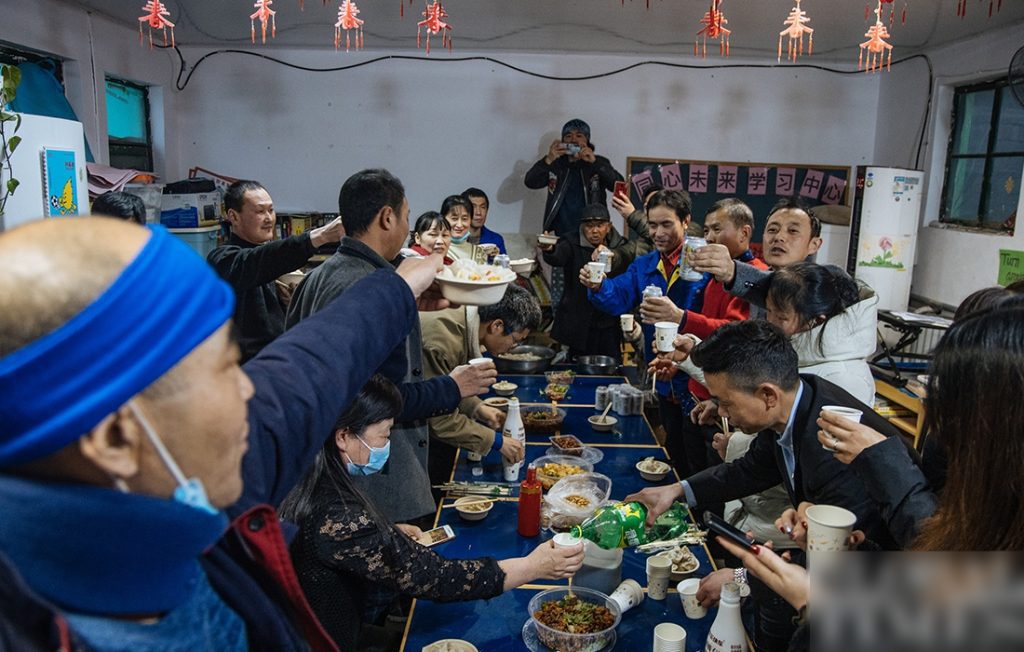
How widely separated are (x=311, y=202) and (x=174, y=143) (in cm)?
142

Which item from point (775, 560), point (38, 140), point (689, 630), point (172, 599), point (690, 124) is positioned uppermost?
point (690, 124)

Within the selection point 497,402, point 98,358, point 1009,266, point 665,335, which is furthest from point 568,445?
point 1009,266

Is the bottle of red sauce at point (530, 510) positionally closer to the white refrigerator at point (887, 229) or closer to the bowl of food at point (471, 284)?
the bowl of food at point (471, 284)

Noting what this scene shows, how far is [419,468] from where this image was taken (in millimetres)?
2568

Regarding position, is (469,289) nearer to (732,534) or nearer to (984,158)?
(732,534)

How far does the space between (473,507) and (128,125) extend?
18.6ft

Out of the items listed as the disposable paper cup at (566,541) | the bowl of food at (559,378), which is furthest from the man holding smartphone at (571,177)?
the disposable paper cup at (566,541)

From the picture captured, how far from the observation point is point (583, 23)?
564cm

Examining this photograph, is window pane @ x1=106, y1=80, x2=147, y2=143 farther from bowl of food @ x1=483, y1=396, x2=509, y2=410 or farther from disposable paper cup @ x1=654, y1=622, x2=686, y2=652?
disposable paper cup @ x1=654, y1=622, x2=686, y2=652

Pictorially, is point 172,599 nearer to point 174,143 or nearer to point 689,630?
point 689,630

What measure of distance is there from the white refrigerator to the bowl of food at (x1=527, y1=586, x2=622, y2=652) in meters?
4.48

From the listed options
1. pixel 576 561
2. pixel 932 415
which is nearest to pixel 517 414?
pixel 576 561

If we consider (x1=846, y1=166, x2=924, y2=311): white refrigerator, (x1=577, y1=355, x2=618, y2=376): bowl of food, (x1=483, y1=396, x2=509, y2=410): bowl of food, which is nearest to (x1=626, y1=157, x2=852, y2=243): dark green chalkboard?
(x1=846, y1=166, x2=924, y2=311): white refrigerator

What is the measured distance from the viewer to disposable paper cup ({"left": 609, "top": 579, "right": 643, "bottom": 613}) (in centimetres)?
186
